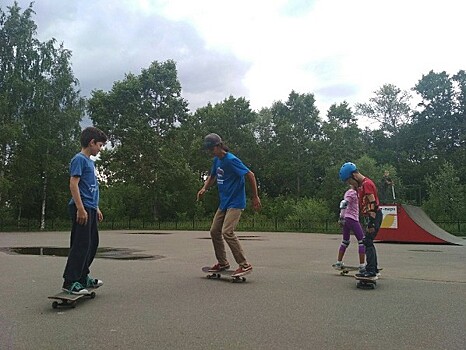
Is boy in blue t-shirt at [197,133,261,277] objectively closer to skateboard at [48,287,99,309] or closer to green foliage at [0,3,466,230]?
skateboard at [48,287,99,309]

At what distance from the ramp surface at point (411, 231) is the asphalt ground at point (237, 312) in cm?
948

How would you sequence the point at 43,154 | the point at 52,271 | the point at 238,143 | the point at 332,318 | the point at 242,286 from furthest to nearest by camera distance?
the point at 238,143 → the point at 43,154 → the point at 52,271 → the point at 242,286 → the point at 332,318

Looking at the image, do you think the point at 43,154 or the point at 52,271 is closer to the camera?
the point at 52,271

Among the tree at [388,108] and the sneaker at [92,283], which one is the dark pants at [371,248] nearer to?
the sneaker at [92,283]

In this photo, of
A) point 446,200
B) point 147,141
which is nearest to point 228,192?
point 446,200

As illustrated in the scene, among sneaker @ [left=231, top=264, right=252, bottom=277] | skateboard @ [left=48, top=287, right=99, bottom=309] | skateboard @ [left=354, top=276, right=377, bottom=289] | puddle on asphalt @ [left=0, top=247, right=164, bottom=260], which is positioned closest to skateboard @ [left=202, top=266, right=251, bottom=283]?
sneaker @ [left=231, top=264, right=252, bottom=277]

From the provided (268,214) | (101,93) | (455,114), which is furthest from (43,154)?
(455,114)

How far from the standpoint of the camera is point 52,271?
722cm

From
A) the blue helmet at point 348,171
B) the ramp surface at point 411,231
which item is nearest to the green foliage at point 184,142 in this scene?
the ramp surface at point 411,231

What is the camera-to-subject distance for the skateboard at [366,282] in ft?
18.9

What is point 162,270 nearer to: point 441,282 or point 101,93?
point 441,282

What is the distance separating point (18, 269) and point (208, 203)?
4204cm

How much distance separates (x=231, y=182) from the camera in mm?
6602

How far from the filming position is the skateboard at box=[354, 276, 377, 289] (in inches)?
226
